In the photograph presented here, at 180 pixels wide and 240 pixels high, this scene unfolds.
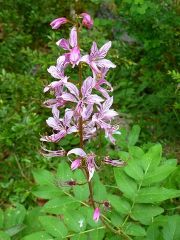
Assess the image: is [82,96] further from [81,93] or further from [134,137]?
[134,137]

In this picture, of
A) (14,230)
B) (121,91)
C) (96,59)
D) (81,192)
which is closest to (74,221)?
(81,192)

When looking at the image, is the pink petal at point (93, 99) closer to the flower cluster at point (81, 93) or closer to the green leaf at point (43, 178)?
the flower cluster at point (81, 93)

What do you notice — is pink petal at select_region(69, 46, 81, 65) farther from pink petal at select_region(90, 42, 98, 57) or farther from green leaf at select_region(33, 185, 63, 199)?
green leaf at select_region(33, 185, 63, 199)

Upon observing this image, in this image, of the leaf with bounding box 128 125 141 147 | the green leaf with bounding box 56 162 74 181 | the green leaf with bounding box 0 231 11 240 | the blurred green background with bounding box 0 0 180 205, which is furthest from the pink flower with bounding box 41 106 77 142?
the blurred green background with bounding box 0 0 180 205

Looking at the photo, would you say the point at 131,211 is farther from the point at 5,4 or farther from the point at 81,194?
the point at 5,4

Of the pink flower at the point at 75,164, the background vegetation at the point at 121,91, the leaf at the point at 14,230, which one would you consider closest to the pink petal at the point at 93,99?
the pink flower at the point at 75,164
